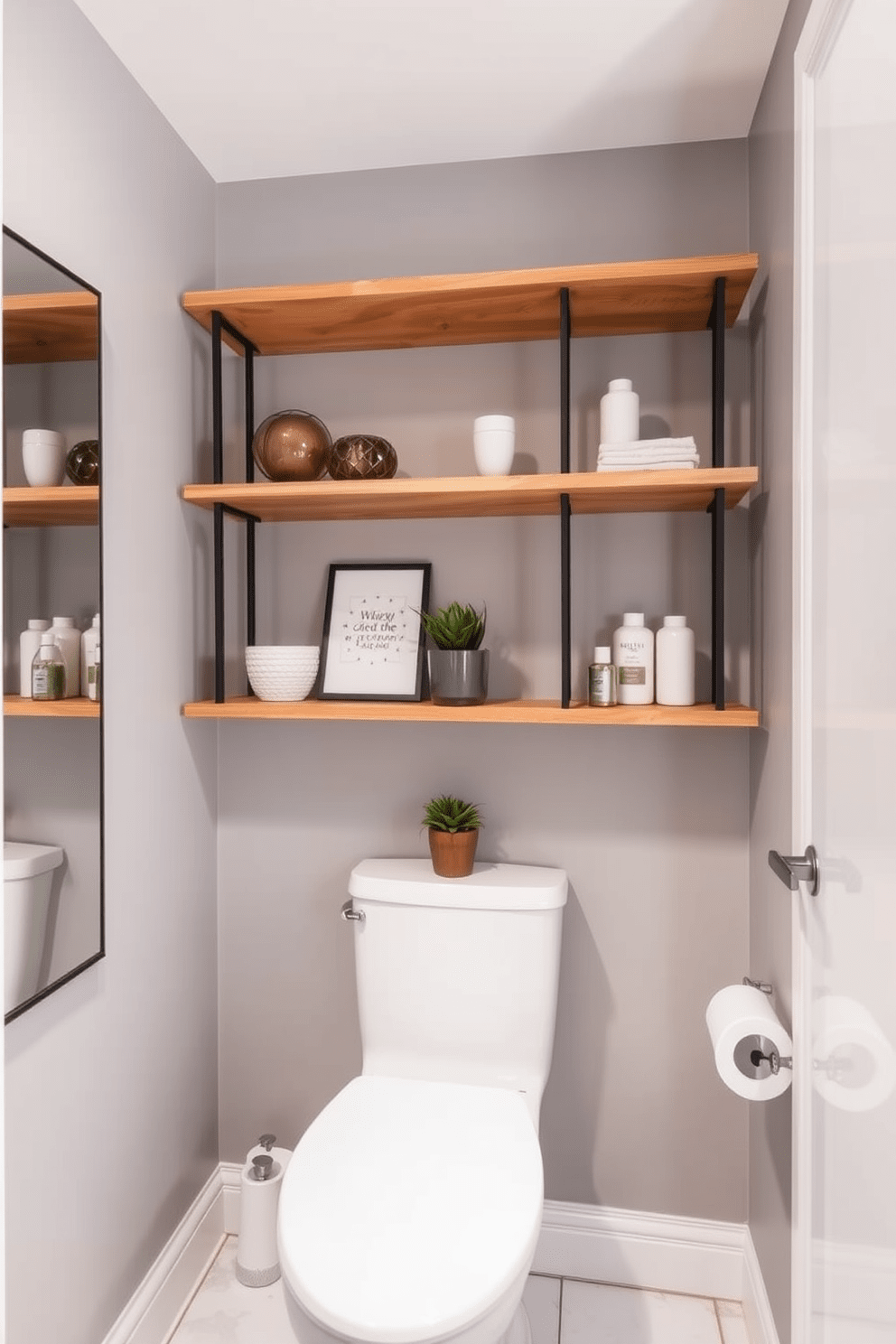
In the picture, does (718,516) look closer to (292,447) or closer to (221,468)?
(292,447)

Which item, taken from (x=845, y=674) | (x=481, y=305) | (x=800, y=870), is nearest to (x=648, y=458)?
(x=481, y=305)

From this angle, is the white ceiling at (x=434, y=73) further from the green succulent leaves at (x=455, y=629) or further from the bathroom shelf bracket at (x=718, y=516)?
the green succulent leaves at (x=455, y=629)

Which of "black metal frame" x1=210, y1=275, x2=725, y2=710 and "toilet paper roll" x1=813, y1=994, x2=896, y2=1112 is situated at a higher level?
"black metal frame" x1=210, y1=275, x2=725, y2=710

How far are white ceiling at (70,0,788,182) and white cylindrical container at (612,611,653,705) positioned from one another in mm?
956

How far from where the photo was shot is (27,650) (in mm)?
1238

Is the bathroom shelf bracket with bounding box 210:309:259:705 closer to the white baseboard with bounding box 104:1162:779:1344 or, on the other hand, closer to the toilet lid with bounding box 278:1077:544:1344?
the toilet lid with bounding box 278:1077:544:1344

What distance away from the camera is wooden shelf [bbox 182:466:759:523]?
1.55 m

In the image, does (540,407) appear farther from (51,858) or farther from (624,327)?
(51,858)

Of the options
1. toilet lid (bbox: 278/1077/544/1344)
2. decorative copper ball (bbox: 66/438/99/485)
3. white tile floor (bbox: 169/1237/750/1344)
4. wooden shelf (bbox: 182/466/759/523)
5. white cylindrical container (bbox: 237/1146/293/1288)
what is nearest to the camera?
toilet lid (bbox: 278/1077/544/1344)

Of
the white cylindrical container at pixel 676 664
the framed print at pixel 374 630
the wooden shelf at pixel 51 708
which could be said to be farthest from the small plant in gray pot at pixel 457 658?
the wooden shelf at pixel 51 708

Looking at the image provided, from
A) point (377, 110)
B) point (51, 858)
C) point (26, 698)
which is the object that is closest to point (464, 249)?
point (377, 110)

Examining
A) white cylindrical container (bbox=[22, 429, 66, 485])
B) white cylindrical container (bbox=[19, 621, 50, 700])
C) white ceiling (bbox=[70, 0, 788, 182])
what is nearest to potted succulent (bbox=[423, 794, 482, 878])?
white cylindrical container (bbox=[19, 621, 50, 700])

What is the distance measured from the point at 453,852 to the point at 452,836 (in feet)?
0.10

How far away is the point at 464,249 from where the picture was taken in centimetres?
186
